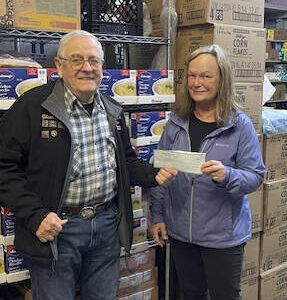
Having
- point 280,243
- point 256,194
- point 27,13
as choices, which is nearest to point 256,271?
point 280,243

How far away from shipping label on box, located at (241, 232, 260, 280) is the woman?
855 millimetres

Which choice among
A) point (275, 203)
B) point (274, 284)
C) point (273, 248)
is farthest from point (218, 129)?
point (274, 284)

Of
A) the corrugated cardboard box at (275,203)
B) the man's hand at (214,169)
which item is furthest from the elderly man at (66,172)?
Answer: the corrugated cardboard box at (275,203)

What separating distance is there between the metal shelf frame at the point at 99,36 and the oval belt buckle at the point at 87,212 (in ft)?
2.58

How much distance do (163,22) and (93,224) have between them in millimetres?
1275

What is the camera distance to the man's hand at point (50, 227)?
1.41 meters

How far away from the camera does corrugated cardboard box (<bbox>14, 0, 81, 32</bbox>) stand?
1.79 metres

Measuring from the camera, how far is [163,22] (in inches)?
92.7

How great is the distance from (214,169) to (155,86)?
772 millimetres

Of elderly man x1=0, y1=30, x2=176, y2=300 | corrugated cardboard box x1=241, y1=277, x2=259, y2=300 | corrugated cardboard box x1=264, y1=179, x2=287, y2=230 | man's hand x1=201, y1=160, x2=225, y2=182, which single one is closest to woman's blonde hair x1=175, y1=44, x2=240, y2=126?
man's hand x1=201, y1=160, x2=225, y2=182

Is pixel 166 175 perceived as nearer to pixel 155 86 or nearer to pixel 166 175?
pixel 166 175

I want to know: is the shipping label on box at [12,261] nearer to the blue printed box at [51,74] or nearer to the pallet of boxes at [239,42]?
the blue printed box at [51,74]

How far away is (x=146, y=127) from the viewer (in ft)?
7.11

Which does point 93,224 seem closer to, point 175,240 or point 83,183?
point 83,183
